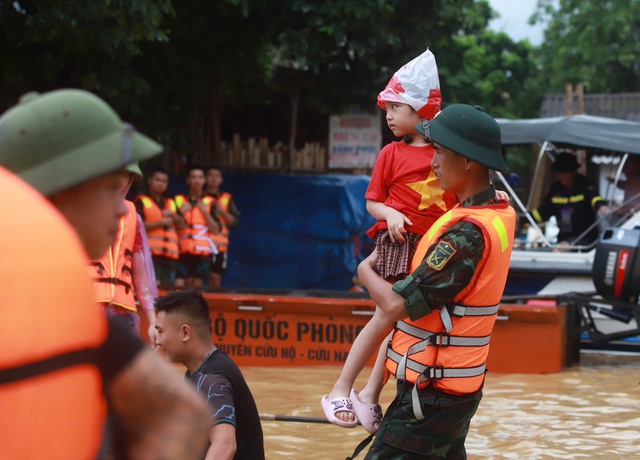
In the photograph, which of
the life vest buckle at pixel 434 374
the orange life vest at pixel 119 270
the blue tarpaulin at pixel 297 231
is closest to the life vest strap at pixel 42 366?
the life vest buckle at pixel 434 374

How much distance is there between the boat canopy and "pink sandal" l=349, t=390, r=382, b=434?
8.28 metres

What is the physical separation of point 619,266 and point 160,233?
535 centimetres

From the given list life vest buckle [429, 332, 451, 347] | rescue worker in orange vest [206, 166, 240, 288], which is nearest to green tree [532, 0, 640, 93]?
rescue worker in orange vest [206, 166, 240, 288]

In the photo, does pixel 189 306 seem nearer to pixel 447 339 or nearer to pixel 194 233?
pixel 447 339

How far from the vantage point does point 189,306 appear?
439cm

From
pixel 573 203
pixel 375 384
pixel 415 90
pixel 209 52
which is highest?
pixel 209 52

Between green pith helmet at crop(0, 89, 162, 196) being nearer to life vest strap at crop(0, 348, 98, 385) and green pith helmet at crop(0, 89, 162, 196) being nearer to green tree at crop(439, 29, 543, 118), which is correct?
life vest strap at crop(0, 348, 98, 385)

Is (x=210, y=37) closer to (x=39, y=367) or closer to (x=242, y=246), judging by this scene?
(x=242, y=246)

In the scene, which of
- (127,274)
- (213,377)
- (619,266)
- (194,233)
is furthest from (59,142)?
(194,233)

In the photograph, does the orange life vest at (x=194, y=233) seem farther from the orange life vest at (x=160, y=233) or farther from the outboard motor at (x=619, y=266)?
the outboard motor at (x=619, y=266)

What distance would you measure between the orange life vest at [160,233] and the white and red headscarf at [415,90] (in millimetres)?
7537

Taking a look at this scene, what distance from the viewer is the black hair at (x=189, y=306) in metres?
4.36

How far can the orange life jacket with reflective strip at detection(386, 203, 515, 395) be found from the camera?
12.3 feet

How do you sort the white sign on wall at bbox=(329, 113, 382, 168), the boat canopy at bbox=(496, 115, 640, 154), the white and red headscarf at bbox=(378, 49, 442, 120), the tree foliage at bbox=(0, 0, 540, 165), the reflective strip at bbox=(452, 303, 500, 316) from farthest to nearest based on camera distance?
1. the white sign on wall at bbox=(329, 113, 382, 168)
2. the boat canopy at bbox=(496, 115, 640, 154)
3. the tree foliage at bbox=(0, 0, 540, 165)
4. the white and red headscarf at bbox=(378, 49, 442, 120)
5. the reflective strip at bbox=(452, 303, 500, 316)
